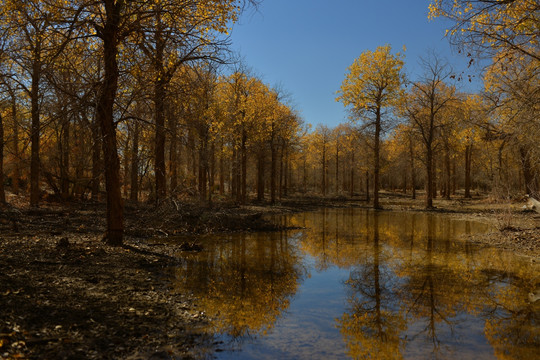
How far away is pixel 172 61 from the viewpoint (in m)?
9.38

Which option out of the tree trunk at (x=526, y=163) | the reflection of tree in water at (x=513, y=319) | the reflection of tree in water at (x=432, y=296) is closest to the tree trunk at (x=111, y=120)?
the reflection of tree in water at (x=432, y=296)

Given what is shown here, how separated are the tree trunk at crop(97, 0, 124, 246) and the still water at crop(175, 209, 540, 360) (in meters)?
2.25

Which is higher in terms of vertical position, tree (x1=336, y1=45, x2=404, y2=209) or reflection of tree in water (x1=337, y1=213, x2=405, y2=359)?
tree (x1=336, y1=45, x2=404, y2=209)

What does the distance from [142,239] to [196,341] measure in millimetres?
8223

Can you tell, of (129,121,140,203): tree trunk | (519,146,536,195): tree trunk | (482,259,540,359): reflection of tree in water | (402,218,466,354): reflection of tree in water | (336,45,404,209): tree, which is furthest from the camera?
(336,45,404,209): tree

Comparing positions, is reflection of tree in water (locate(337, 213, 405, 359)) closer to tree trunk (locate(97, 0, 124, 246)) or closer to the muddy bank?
the muddy bank

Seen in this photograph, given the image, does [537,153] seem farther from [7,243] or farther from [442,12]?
[7,243]

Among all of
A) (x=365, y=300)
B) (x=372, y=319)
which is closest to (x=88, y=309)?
(x=372, y=319)

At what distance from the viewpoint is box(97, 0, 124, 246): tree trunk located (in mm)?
8172

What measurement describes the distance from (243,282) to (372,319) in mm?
3007

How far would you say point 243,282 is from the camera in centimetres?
776

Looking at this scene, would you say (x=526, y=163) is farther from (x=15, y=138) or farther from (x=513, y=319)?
(x=15, y=138)

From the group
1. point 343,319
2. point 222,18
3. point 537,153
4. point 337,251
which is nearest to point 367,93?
point 537,153

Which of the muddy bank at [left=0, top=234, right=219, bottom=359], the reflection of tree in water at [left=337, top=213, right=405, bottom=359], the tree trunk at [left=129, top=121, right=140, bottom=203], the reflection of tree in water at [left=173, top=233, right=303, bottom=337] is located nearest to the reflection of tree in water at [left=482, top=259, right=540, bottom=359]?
the reflection of tree in water at [left=337, top=213, right=405, bottom=359]
